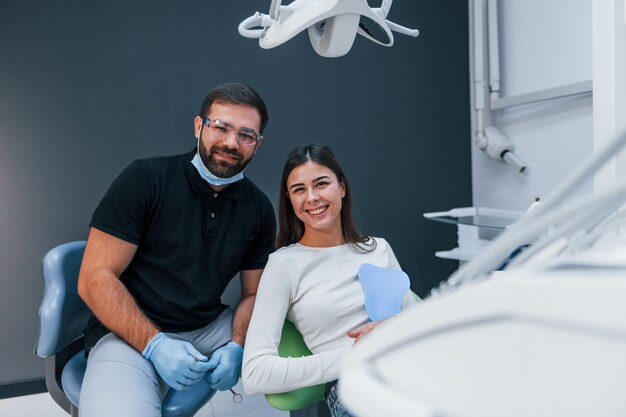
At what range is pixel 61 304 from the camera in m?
1.64

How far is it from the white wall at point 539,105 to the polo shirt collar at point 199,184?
5.93ft

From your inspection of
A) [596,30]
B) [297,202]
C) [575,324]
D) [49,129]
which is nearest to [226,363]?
[297,202]

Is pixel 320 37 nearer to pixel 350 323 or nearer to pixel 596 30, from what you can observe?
pixel 596 30

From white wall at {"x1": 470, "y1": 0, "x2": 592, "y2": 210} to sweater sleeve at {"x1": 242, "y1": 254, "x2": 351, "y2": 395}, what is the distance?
1910 millimetres

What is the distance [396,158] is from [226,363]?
190cm

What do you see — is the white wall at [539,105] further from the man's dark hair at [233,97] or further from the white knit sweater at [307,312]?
the man's dark hair at [233,97]

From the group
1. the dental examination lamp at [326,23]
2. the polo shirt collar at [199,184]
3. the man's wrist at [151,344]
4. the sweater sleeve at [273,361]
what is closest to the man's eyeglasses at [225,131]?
the polo shirt collar at [199,184]

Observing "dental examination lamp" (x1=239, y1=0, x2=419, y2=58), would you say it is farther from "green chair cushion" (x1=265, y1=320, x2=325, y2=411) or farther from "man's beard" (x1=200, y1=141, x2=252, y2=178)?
"green chair cushion" (x1=265, y1=320, x2=325, y2=411)

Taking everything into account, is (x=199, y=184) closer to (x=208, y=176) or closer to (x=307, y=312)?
(x=208, y=176)

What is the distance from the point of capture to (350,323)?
147cm

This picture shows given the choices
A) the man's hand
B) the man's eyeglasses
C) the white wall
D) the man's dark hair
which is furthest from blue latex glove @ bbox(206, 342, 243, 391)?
the white wall

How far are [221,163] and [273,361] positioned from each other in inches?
27.0

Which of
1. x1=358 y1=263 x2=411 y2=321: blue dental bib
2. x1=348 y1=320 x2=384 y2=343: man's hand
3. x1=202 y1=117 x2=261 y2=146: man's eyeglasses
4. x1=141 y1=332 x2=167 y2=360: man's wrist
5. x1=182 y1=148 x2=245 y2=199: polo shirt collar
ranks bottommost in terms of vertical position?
x1=141 y1=332 x2=167 y2=360: man's wrist

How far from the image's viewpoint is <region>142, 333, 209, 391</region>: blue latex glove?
1438mm
